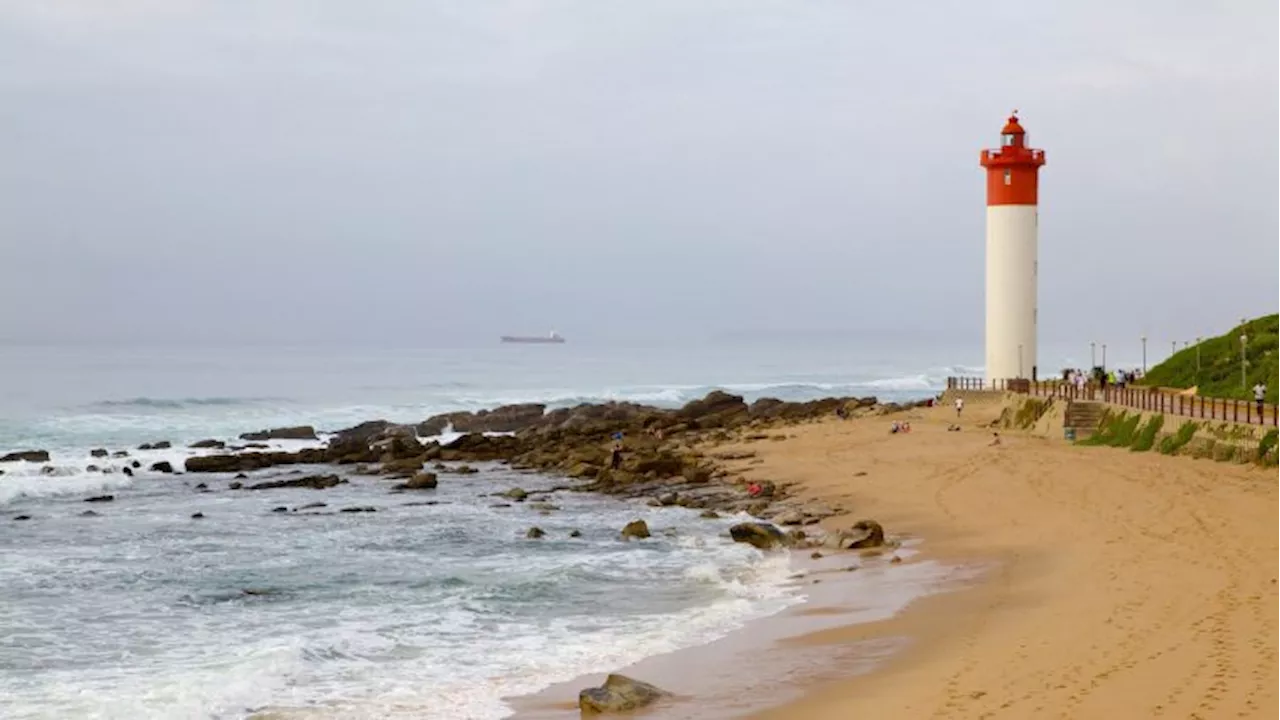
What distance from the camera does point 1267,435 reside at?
19938 millimetres

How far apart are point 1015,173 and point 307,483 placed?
2094cm

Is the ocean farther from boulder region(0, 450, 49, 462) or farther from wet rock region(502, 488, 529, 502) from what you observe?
boulder region(0, 450, 49, 462)

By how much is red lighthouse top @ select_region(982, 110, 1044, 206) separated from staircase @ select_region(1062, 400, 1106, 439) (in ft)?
29.7

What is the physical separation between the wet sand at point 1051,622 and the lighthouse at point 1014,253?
13.6m

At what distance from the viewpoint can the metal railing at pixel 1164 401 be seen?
72.5 ft

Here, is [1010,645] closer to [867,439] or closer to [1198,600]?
[1198,600]

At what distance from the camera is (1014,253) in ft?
113

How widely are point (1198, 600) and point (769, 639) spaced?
4018mm

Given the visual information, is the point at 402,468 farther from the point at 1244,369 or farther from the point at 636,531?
the point at 1244,369

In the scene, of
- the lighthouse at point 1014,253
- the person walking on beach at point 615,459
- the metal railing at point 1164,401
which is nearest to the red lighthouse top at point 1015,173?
the lighthouse at point 1014,253

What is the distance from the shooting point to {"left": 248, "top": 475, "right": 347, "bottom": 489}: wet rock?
28328 mm

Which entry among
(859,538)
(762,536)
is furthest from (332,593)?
(859,538)

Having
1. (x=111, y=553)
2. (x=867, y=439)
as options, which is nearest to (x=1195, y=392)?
(x=867, y=439)

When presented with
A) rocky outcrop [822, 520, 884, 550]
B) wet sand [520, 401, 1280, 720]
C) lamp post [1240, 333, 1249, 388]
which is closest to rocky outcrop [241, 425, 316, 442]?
wet sand [520, 401, 1280, 720]
